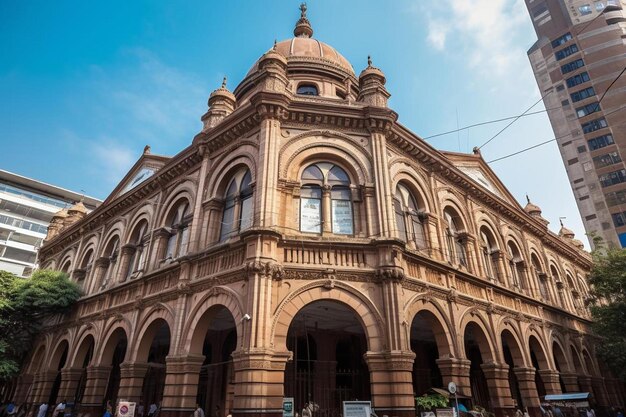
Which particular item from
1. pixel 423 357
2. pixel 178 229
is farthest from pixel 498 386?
pixel 178 229

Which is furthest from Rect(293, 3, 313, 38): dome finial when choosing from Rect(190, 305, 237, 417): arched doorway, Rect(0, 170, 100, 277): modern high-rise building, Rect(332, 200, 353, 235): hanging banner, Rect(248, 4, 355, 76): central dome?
Rect(0, 170, 100, 277): modern high-rise building

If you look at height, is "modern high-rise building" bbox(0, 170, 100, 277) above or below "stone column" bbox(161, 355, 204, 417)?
above

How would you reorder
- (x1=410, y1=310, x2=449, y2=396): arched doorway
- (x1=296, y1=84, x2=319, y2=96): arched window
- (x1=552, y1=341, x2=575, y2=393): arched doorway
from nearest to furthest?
(x1=410, y1=310, x2=449, y2=396): arched doorway < (x1=552, y1=341, x2=575, y2=393): arched doorway < (x1=296, y1=84, x2=319, y2=96): arched window

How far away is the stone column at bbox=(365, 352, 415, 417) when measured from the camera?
10.4 m

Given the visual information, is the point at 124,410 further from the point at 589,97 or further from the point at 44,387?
the point at 589,97

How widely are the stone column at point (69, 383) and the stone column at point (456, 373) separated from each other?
15.6 meters

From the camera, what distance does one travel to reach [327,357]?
16.3m

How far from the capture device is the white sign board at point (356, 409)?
9461 millimetres

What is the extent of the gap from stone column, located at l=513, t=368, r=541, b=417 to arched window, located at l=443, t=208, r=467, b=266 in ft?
16.2

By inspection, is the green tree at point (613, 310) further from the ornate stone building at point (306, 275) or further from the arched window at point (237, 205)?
the arched window at point (237, 205)

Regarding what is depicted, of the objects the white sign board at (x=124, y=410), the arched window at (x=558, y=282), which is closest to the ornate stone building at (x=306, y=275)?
the white sign board at (x=124, y=410)

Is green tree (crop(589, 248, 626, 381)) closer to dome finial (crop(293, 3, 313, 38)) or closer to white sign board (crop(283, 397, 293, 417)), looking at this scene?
white sign board (crop(283, 397, 293, 417))

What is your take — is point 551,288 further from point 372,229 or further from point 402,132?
point 372,229

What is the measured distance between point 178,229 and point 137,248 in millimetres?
3498
